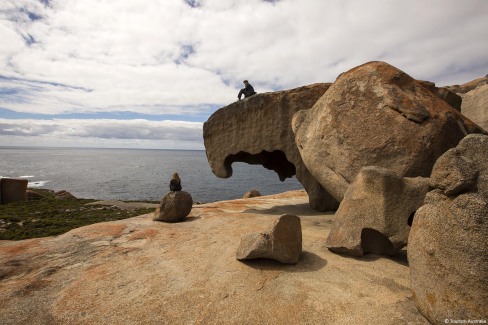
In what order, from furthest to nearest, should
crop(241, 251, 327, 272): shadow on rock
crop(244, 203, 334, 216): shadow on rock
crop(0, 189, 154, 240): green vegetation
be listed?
crop(0, 189, 154, 240): green vegetation < crop(244, 203, 334, 216): shadow on rock < crop(241, 251, 327, 272): shadow on rock

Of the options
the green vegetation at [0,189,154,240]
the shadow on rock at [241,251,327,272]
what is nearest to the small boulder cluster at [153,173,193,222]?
the shadow on rock at [241,251,327,272]

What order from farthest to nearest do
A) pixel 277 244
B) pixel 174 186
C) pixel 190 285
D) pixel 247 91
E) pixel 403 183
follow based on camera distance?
pixel 247 91, pixel 174 186, pixel 403 183, pixel 277 244, pixel 190 285

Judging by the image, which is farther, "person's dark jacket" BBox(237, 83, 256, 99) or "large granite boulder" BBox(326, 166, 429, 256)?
"person's dark jacket" BBox(237, 83, 256, 99)

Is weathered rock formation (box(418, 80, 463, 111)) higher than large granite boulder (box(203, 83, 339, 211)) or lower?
higher

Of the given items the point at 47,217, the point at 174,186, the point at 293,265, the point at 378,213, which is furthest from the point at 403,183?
the point at 47,217

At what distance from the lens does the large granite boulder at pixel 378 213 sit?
20.5ft

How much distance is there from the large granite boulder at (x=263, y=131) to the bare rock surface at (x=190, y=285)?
480 centimetres

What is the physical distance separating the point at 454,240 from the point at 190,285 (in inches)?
172

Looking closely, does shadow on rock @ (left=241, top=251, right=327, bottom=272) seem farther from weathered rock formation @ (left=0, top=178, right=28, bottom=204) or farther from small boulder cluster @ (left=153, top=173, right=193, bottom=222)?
weathered rock formation @ (left=0, top=178, right=28, bottom=204)

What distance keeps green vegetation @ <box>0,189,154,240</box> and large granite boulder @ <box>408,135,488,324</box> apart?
1822 centimetres

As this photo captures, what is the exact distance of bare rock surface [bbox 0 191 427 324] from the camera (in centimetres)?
456

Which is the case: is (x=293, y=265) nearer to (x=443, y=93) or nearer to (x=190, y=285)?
(x=190, y=285)

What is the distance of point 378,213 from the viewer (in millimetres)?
6391

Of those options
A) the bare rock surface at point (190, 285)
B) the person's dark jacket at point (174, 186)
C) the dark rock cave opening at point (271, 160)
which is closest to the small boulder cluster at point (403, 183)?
→ the bare rock surface at point (190, 285)
